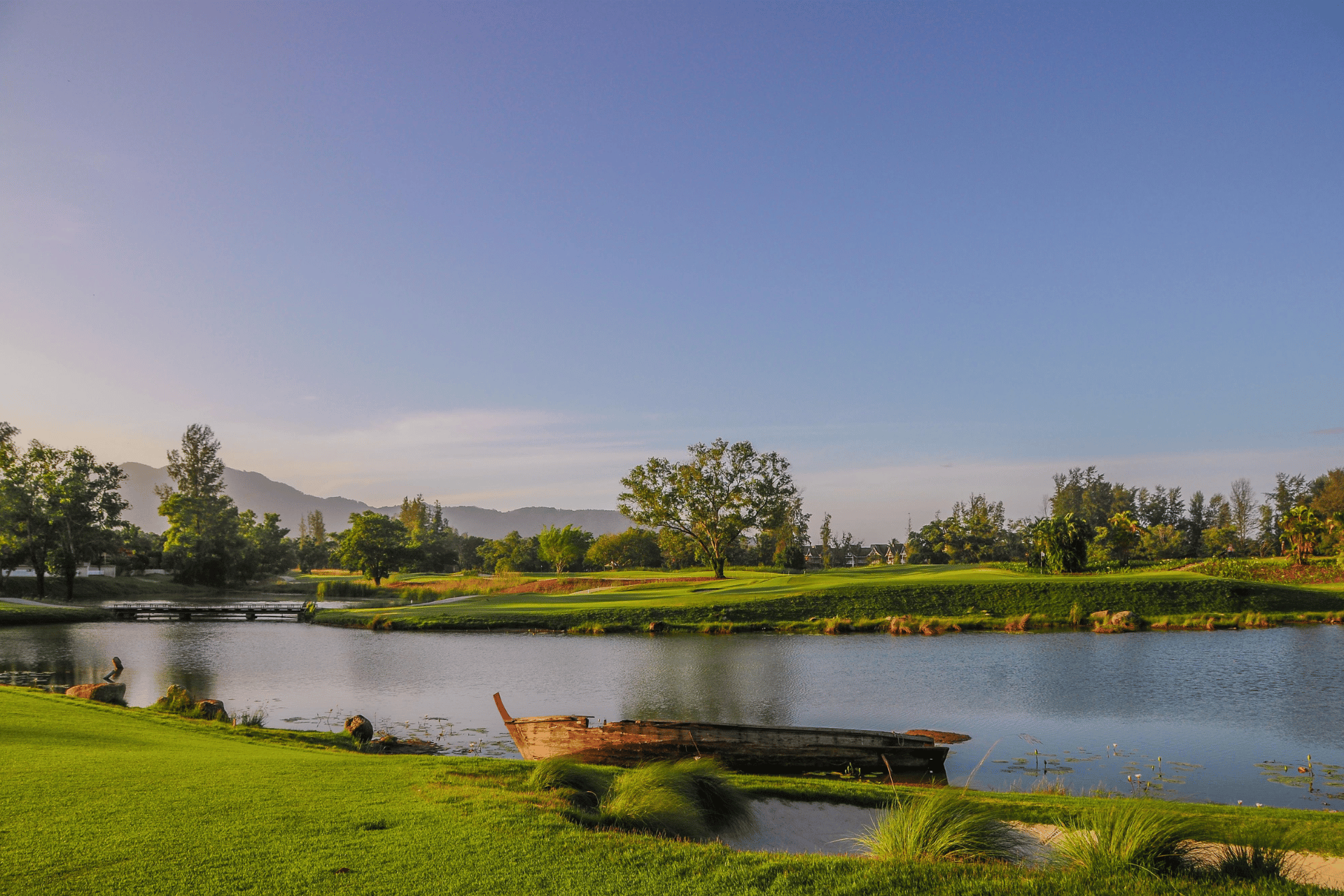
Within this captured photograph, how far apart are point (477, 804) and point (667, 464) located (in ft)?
202

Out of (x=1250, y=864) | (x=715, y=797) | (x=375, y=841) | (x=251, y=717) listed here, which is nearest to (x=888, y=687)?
(x=715, y=797)

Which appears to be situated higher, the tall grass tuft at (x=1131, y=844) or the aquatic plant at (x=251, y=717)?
the tall grass tuft at (x=1131, y=844)

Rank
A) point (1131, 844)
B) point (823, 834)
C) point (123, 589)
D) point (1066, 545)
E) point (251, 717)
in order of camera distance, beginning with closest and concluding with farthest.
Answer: point (1131, 844) < point (823, 834) < point (251, 717) < point (1066, 545) < point (123, 589)

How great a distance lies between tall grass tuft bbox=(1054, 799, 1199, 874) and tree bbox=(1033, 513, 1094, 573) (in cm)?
5189

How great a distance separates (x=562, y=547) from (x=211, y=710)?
3153 inches

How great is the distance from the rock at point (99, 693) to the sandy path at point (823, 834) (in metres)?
18.6

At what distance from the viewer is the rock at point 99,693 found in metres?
20.2

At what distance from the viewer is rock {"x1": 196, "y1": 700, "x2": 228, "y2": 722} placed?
19.0 m

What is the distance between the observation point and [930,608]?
4138 cm

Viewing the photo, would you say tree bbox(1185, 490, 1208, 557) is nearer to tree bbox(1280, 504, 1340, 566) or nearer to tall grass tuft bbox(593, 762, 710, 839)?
tree bbox(1280, 504, 1340, 566)

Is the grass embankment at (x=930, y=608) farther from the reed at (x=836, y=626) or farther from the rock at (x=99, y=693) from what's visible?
the rock at (x=99, y=693)

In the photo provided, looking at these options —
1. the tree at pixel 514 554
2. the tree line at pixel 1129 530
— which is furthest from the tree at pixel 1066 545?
the tree at pixel 514 554

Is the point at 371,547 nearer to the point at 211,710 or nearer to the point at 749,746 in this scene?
the point at 211,710

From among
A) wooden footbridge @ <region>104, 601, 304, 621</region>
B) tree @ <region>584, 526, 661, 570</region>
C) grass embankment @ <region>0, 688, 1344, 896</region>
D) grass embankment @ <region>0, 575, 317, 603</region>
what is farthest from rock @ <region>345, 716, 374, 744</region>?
tree @ <region>584, 526, 661, 570</region>
